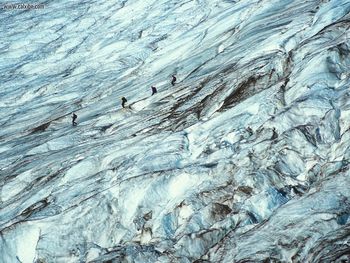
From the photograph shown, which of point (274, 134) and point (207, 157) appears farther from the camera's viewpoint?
point (207, 157)

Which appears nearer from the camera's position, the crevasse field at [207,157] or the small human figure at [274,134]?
the crevasse field at [207,157]

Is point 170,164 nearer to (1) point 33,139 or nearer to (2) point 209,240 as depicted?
(2) point 209,240

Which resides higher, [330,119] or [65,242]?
[330,119]

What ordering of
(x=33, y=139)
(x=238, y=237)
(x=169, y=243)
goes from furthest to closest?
1. (x=33, y=139)
2. (x=169, y=243)
3. (x=238, y=237)

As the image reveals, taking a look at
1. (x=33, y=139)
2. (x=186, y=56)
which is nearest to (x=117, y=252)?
(x=33, y=139)

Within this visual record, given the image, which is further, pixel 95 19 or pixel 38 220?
pixel 95 19

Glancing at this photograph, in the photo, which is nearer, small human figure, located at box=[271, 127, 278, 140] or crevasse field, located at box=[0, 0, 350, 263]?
crevasse field, located at box=[0, 0, 350, 263]

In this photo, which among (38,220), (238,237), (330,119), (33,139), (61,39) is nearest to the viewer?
(238,237)

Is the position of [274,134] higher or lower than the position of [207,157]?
higher
